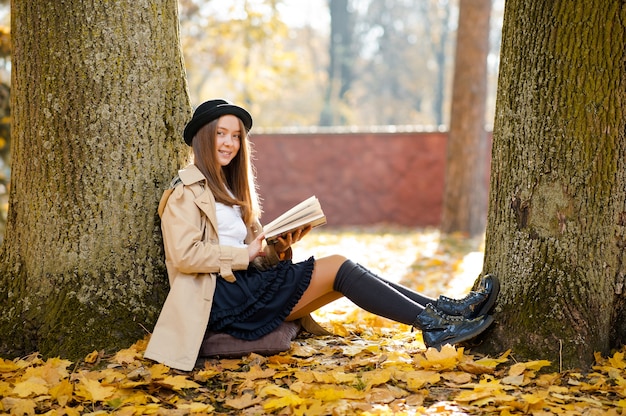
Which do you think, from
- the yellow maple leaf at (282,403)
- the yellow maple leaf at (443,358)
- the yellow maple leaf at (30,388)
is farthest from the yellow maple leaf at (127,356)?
the yellow maple leaf at (443,358)

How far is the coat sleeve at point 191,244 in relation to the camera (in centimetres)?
351

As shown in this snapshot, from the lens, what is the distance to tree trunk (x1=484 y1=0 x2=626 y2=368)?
3311mm

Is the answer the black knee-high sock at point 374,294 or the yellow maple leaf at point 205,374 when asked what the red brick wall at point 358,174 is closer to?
the black knee-high sock at point 374,294

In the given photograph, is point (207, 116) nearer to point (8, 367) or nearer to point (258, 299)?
point (258, 299)

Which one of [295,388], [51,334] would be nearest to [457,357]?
[295,388]

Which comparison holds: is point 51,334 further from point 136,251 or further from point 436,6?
point 436,6

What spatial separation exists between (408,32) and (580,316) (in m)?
36.6

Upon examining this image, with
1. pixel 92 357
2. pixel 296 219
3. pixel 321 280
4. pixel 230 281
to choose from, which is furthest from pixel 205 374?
pixel 296 219

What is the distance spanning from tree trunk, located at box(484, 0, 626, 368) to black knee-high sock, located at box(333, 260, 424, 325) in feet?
1.64

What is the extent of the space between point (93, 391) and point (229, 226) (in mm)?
1132

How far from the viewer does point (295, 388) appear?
127 inches

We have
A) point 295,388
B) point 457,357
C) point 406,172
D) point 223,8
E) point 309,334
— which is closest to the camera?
point 295,388

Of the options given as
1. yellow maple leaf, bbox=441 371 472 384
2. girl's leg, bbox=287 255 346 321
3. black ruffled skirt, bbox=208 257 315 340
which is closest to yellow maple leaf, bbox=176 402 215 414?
black ruffled skirt, bbox=208 257 315 340

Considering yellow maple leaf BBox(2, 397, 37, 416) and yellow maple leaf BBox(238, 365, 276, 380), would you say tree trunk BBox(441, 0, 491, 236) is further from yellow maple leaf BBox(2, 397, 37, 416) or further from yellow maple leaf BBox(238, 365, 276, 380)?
yellow maple leaf BBox(2, 397, 37, 416)
